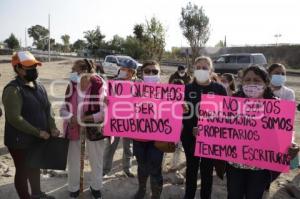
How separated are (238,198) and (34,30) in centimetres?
9406

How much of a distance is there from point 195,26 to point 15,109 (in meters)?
32.5

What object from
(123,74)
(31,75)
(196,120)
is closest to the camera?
(31,75)

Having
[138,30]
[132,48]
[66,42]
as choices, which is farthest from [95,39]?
[66,42]

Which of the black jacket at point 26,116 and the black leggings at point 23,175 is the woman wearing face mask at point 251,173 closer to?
the black jacket at point 26,116

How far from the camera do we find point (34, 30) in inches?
3578

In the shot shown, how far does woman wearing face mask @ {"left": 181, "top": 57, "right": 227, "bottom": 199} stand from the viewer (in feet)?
14.2

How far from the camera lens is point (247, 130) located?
3.90m

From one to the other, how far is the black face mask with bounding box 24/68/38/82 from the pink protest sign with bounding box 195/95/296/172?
6.36 feet

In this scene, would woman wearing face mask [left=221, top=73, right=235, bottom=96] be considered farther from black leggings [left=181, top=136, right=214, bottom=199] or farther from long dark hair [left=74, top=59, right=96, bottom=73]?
long dark hair [left=74, top=59, right=96, bottom=73]

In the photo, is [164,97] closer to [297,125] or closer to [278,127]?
[278,127]

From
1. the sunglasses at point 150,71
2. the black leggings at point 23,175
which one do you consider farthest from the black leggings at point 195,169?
the black leggings at point 23,175

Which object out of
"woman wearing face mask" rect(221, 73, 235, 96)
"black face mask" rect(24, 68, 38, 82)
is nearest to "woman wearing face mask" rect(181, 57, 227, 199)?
"black face mask" rect(24, 68, 38, 82)

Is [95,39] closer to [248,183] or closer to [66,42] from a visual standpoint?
[66,42]

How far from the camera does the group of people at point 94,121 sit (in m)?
3.68
